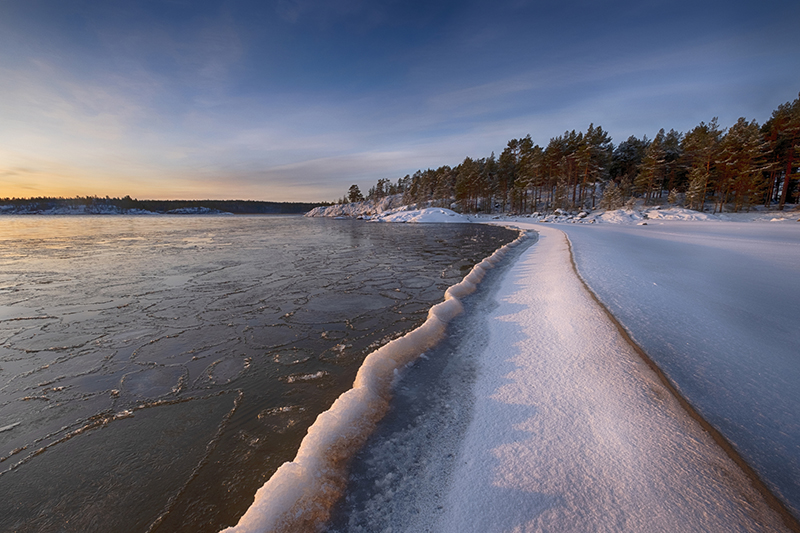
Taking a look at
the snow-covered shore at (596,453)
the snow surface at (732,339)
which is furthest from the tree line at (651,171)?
the snow-covered shore at (596,453)

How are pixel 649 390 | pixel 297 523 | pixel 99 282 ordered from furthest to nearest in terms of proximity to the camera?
pixel 99 282 → pixel 649 390 → pixel 297 523

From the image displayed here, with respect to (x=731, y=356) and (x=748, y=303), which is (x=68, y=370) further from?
(x=748, y=303)

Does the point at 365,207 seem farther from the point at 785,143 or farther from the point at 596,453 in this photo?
the point at 596,453

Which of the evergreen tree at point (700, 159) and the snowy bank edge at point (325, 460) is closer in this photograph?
the snowy bank edge at point (325, 460)

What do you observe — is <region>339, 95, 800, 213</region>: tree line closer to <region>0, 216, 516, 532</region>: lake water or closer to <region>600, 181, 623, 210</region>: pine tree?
<region>600, 181, 623, 210</region>: pine tree

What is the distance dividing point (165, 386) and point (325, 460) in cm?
274

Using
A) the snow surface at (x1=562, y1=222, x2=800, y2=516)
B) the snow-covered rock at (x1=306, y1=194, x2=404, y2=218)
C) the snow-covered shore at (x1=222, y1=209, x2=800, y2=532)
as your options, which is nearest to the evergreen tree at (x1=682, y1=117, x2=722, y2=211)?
the snow surface at (x1=562, y1=222, x2=800, y2=516)

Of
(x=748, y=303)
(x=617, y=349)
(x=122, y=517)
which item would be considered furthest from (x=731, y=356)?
(x=122, y=517)

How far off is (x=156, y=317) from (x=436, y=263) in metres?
9.02

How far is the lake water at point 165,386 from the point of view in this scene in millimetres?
2277

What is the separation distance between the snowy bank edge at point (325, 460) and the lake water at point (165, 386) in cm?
44

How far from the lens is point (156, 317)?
5.76 metres

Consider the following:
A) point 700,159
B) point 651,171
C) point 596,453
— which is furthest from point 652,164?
point 596,453

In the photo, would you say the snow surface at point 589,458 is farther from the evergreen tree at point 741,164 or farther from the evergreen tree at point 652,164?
the evergreen tree at point 652,164
